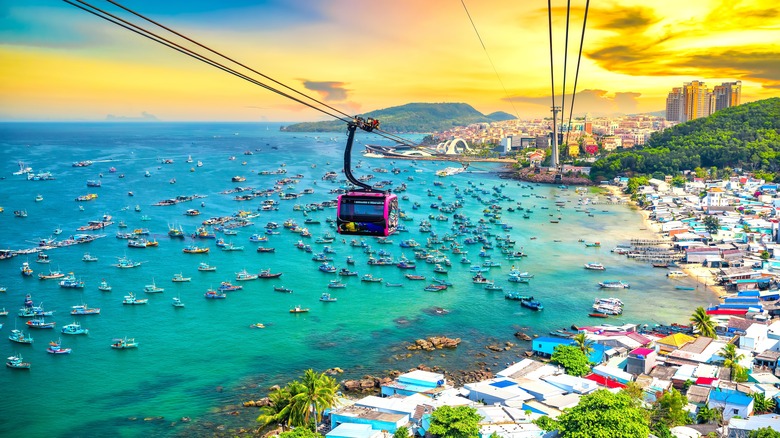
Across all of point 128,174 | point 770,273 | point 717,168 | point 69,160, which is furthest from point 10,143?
point 770,273

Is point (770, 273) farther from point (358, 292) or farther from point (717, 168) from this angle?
point (717, 168)

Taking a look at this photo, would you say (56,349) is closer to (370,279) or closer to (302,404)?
(302,404)

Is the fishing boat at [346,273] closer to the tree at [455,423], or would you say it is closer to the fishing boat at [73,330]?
the fishing boat at [73,330]

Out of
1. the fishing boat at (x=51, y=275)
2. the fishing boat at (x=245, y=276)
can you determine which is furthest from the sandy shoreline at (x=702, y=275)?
the fishing boat at (x=51, y=275)

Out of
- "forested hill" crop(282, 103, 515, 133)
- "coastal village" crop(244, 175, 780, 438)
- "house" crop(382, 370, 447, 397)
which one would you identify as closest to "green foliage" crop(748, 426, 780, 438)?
"coastal village" crop(244, 175, 780, 438)

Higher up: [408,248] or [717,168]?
[717,168]

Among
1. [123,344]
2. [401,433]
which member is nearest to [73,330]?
[123,344]
